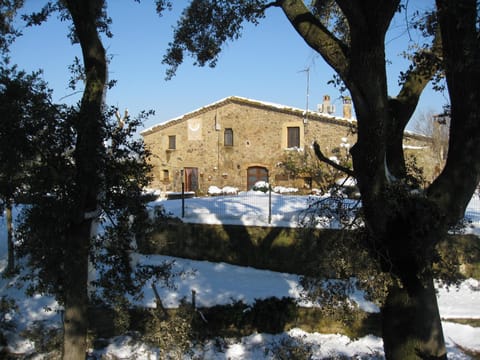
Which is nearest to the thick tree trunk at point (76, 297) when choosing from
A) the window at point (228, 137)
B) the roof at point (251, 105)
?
the roof at point (251, 105)

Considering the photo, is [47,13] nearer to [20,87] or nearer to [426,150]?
[20,87]

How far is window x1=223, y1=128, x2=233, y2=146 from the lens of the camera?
2452 cm

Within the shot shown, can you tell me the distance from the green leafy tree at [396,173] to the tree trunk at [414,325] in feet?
0.03

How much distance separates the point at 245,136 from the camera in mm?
23984

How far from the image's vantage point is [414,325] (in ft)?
14.9

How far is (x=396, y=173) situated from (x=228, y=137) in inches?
784

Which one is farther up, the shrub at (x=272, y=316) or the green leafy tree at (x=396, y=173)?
the green leafy tree at (x=396, y=173)

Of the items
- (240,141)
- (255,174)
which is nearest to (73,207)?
(255,174)

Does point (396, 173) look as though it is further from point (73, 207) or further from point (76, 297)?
point (76, 297)

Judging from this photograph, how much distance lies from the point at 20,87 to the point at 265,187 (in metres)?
14.0

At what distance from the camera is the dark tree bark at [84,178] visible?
5168 mm

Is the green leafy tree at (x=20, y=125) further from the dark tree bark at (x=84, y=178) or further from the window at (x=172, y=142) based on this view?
the window at (x=172, y=142)

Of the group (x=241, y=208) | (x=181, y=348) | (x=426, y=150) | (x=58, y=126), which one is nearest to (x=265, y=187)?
(x=241, y=208)

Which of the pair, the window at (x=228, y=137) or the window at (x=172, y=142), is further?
the window at (x=172, y=142)
